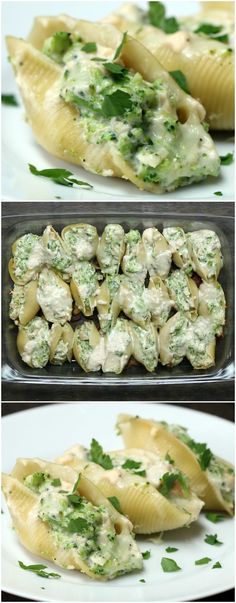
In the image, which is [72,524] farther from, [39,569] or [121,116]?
[121,116]

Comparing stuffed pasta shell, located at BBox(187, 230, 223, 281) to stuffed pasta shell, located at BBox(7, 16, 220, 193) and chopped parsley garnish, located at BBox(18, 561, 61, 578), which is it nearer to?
stuffed pasta shell, located at BBox(7, 16, 220, 193)

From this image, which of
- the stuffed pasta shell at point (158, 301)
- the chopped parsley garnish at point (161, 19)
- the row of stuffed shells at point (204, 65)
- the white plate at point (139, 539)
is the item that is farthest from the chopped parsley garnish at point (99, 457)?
the chopped parsley garnish at point (161, 19)

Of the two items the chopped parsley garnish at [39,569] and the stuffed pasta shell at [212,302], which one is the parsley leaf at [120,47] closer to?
the stuffed pasta shell at [212,302]

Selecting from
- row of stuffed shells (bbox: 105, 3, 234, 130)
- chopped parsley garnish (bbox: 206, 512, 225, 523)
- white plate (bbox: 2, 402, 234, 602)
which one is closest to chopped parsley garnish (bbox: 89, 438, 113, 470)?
white plate (bbox: 2, 402, 234, 602)

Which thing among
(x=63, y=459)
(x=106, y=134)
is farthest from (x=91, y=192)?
(x=63, y=459)

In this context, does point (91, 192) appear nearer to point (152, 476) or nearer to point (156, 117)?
point (156, 117)

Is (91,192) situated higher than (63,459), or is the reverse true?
(91,192)
